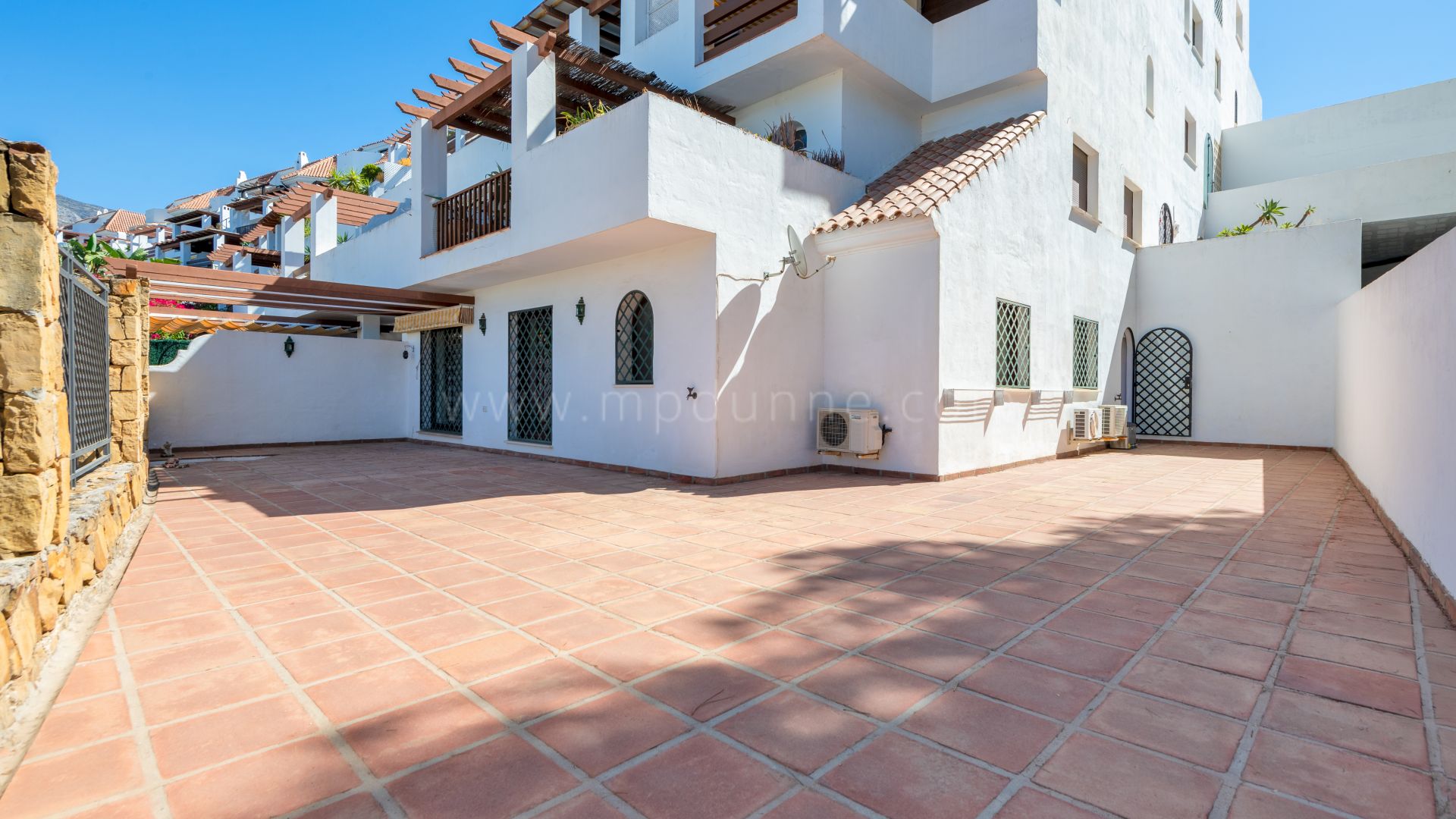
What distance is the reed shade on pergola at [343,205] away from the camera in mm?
14961

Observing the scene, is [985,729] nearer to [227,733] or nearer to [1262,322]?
[227,733]

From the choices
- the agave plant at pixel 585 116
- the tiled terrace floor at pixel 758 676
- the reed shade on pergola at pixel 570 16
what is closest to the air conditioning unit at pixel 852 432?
the tiled terrace floor at pixel 758 676

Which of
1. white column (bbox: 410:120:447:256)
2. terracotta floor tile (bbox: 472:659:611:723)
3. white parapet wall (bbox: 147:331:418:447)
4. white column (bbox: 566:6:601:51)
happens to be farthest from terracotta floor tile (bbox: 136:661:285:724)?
white column (bbox: 566:6:601:51)

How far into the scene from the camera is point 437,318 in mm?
11344

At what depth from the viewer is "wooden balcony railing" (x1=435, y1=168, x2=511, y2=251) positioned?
8641 millimetres

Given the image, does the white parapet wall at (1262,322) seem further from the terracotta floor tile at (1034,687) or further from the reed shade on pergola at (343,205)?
the reed shade on pergola at (343,205)

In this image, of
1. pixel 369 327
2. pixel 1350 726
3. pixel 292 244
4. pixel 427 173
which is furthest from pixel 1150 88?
pixel 292 244

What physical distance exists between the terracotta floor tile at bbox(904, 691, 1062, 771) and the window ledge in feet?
31.6

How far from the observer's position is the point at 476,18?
8539mm

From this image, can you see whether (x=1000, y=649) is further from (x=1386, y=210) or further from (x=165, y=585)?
(x=1386, y=210)

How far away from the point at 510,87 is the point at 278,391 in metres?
7.28

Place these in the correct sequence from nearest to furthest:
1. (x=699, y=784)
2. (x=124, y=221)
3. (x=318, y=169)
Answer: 1. (x=699, y=784)
2. (x=318, y=169)
3. (x=124, y=221)

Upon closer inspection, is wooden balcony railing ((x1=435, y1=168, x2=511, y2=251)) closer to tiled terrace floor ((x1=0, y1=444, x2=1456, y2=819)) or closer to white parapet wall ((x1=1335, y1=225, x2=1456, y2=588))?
tiled terrace floor ((x1=0, y1=444, x2=1456, y2=819))

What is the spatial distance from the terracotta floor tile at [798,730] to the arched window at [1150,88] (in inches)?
562
